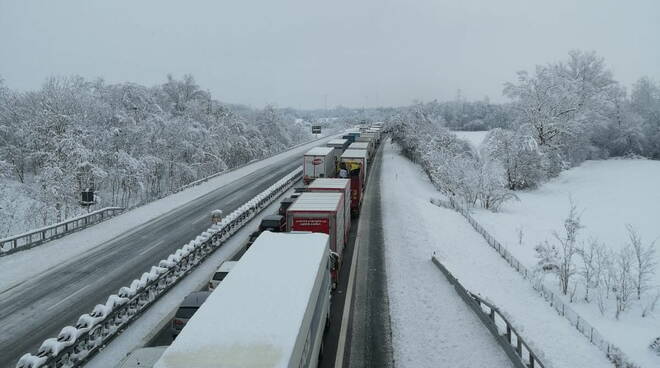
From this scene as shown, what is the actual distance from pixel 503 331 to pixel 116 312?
12.6 metres

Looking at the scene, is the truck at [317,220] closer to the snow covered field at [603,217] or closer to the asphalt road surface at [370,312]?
the asphalt road surface at [370,312]

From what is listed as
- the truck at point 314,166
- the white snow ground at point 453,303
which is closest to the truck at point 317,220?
the white snow ground at point 453,303

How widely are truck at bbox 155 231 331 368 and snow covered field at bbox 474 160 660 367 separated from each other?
40.1 feet

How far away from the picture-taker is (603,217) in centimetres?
4309

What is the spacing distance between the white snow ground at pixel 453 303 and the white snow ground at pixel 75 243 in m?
16.0

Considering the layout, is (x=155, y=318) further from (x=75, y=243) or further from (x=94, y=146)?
(x=94, y=146)

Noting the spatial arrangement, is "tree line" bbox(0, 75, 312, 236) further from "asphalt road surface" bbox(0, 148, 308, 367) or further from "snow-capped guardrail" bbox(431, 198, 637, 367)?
"snow-capped guardrail" bbox(431, 198, 637, 367)

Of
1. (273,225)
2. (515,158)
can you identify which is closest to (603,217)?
(515,158)

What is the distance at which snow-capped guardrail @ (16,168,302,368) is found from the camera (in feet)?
40.4

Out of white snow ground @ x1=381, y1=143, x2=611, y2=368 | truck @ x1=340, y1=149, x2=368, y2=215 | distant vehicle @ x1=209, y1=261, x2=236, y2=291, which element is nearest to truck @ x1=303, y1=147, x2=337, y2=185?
truck @ x1=340, y1=149, x2=368, y2=215

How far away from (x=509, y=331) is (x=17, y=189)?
3768 cm

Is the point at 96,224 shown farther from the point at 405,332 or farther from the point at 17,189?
the point at 405,332

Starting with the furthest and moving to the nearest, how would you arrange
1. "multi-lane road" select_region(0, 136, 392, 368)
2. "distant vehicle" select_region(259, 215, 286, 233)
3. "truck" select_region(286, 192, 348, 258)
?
1. "distant vehicle" select_region(259, 215, 286, 233)
2. "truck" select_region(286, 192, 348, 258)
3. "multi-lane road" select_region(0, 136, 392, 368)

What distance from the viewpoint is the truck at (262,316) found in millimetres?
7508
